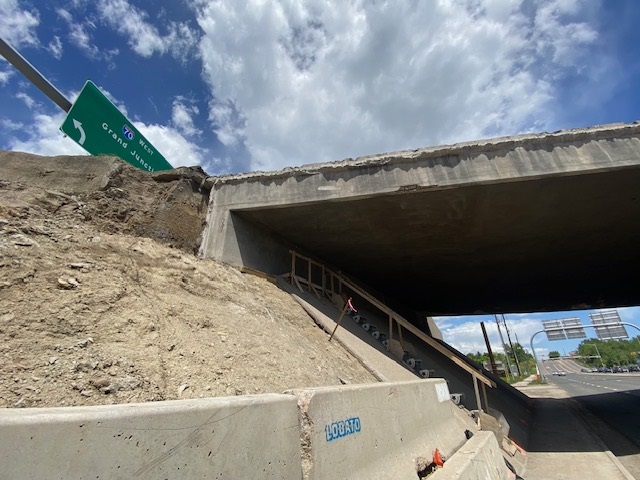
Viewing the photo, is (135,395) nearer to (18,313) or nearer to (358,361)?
(18,313)

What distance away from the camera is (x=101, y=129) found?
7.25 m

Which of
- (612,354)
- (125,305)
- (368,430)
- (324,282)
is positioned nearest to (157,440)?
(368,430)

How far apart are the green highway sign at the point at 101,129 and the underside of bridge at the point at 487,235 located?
3.10m

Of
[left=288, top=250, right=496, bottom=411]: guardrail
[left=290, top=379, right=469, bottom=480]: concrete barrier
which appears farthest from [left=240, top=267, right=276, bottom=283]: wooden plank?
[left=290, top=379, right=469, bottom=480]: concrete barrier

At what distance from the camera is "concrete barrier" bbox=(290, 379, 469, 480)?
252 cm

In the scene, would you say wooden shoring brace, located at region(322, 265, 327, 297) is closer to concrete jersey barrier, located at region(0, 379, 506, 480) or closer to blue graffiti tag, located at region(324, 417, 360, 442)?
concrete jersey barrier, located at region(0, 379, 506, 480)

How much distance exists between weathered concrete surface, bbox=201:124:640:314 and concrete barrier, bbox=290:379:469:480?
17.2ft

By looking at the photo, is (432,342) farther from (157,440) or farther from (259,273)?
(157,440)

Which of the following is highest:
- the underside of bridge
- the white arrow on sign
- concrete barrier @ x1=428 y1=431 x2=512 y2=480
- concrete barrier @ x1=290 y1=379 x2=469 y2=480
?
the white arrow on sign

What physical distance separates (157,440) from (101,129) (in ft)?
24.6

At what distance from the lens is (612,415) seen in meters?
14.4

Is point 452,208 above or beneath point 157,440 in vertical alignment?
above

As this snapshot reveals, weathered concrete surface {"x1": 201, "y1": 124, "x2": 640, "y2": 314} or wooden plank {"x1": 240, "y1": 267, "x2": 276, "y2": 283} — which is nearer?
weathered concrete surface {"x1": 201, "y1": 124, "x2": 640, "y2": 314}

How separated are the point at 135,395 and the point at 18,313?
5.46 ft
